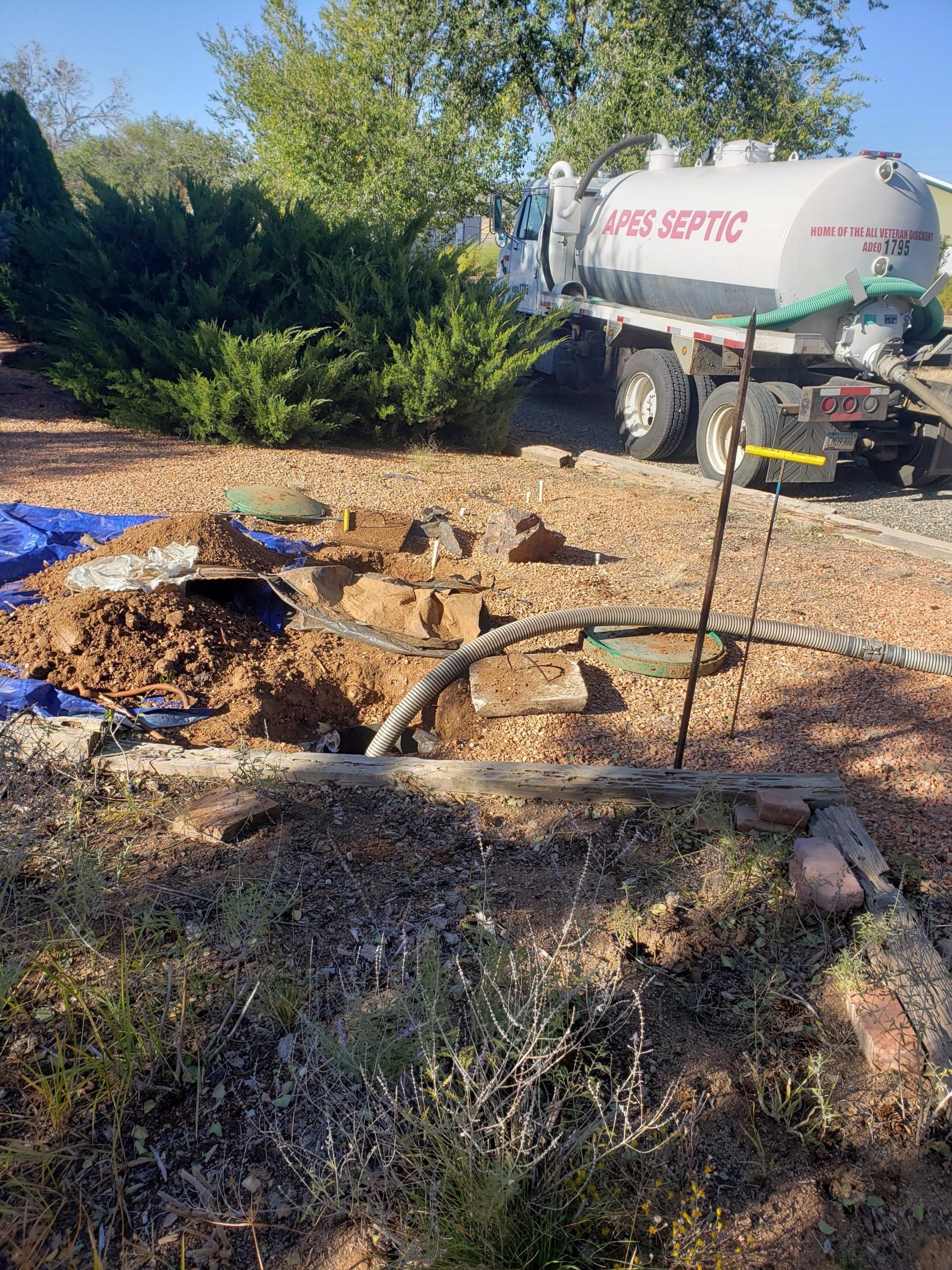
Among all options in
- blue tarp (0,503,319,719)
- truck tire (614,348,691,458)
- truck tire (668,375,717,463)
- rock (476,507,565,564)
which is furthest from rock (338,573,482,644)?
truck tire (668,375,717,463)

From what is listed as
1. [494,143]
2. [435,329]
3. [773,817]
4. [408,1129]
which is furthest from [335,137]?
[408,1129]

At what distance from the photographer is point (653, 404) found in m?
9.82

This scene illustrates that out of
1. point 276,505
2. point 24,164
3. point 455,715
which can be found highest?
point 24,164

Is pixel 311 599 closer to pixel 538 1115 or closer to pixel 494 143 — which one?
pixel 538 1115

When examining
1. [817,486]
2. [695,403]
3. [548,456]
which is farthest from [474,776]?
[695,403]

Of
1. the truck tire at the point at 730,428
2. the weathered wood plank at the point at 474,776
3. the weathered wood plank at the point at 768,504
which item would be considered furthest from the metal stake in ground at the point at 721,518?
the truck tire at the point at 730,428

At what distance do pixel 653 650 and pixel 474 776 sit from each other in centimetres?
160

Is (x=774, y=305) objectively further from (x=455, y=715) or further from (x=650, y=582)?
(x=455, y=715)

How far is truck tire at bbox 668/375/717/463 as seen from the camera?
9.38 m

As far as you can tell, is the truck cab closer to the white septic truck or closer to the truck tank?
the white septic truck

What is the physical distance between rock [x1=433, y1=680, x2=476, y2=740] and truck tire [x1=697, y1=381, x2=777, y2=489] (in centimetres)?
431

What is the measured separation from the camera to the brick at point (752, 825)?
3.07 metres

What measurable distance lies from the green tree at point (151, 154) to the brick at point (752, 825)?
77.6 ft

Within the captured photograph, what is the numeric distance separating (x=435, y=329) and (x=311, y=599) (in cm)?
531
